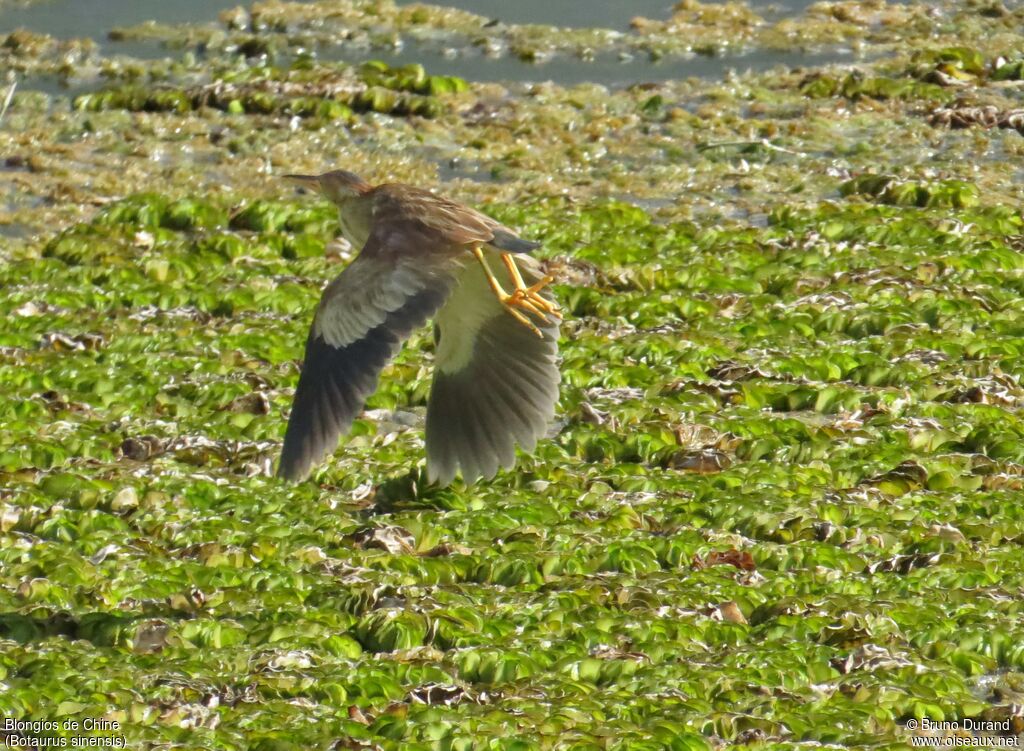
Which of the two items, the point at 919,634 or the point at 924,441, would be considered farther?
the point at 924,441

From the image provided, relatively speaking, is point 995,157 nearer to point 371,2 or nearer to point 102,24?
point 371,2

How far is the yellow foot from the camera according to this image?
26.2 ft

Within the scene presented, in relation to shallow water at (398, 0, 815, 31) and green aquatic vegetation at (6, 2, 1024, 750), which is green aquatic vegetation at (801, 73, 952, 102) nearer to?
green aquatic vegetation at (6, 2, 1024, 750)

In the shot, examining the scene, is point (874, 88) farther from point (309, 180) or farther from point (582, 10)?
point (309, 180)

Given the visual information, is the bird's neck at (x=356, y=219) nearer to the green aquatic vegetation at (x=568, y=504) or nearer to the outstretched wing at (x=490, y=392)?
the outstretched wing at (x=490, y=392)

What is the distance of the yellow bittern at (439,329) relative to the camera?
7324mm

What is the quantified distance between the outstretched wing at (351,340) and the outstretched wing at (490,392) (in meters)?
0.97

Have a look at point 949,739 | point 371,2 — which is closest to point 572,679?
point 949,739

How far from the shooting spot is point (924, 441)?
9.11m

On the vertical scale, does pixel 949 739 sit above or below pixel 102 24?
below

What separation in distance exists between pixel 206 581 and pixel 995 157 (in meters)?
7.87

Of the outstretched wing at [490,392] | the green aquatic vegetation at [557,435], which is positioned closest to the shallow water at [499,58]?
the green aquatic vegetation at [557,435]
